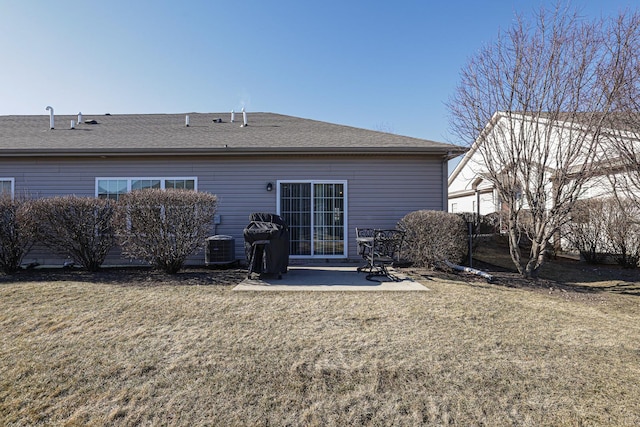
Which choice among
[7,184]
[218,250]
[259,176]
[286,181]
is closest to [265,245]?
[218,250]

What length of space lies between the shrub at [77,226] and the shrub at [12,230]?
188 millimetres

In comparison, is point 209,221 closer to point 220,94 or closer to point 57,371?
point 57,371

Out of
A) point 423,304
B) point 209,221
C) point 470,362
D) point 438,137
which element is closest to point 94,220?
point 209,221

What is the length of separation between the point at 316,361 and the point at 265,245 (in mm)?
3226

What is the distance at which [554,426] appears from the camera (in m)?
1.95

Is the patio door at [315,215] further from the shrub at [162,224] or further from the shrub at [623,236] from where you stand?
the shrub at [623,236]

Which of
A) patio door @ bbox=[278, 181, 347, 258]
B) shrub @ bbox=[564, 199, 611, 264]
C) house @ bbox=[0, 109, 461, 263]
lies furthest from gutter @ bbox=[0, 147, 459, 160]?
shrub @ bbox=[564, 199, 611, 264]

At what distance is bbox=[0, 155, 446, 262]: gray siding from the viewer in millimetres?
7824

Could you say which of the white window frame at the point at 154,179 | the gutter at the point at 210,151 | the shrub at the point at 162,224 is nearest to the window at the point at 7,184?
the gutter at the point at 210,151

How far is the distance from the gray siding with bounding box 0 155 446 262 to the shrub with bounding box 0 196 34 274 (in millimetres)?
1672

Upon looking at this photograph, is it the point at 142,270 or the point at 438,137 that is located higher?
the point at 438,137

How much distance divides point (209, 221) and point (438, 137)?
6.04m

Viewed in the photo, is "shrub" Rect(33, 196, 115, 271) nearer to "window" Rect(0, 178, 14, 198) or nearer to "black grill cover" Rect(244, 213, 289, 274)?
"window" Rect(0, 178, 14, 198)

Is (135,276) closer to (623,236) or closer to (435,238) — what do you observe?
(435,238)
